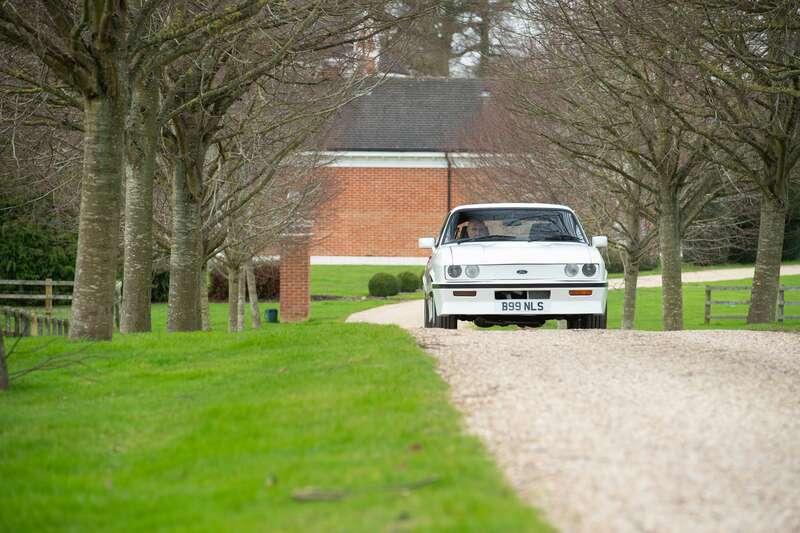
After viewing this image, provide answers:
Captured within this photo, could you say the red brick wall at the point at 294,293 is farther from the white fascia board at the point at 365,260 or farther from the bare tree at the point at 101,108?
the bare tree at the point at 101,108

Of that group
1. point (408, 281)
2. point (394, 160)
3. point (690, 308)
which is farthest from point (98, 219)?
point (394, 160)

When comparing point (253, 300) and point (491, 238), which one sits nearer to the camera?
point (491, 238)

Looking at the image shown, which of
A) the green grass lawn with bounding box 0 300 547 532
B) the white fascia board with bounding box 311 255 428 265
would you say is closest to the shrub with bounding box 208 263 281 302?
the white fascia board with bounding box 311 255 428 265

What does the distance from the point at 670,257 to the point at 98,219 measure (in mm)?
10565

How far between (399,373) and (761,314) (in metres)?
12.8

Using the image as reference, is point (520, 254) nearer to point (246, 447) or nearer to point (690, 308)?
point (246, 447)

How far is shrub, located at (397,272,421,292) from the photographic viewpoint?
3878cm

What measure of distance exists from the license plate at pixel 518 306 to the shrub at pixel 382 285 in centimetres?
2388

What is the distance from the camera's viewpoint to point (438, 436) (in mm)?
6758

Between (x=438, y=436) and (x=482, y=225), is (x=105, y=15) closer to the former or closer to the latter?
(x=482, y=225)

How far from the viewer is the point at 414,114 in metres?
46.4

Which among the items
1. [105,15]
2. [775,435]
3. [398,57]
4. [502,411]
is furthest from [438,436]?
[398,57]

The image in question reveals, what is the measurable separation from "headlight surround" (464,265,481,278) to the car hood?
44mm

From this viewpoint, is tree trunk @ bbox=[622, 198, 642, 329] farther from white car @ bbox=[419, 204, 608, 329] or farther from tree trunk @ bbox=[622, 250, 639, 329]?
white car @ bbox=[419, 204, 608, 329]
